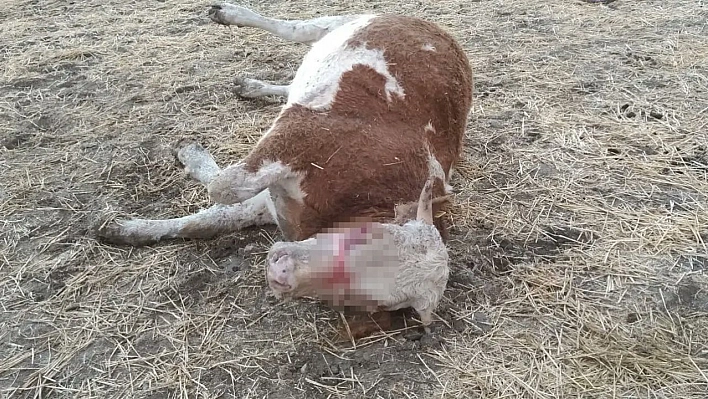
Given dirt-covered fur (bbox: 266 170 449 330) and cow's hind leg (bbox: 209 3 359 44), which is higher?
cow's hind leg (bbox: 209 3 359 44)

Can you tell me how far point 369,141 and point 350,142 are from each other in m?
0.09

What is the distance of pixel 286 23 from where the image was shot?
4586 millimetres

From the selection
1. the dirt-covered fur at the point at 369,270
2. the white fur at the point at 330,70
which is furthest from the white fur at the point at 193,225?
the dirt-covered fur at the point at 369,270

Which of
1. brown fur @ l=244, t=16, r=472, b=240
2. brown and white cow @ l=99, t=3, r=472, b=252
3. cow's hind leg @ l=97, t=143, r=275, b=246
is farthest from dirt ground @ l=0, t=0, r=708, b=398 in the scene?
brown fur @ l=244, t=16, r=472, b=240

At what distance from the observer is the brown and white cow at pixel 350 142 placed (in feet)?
9.06

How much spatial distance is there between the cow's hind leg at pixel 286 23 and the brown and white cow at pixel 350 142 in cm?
57

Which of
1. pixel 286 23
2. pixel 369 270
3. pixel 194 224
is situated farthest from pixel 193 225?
pixel 286 23

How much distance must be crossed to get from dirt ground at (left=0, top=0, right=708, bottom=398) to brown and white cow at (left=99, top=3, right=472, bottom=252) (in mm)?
204

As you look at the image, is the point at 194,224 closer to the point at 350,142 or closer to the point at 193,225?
the point at 193,225

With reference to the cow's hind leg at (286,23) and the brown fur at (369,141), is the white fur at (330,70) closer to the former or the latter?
the brown fur at (369,141)

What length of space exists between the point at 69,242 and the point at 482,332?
2227mm

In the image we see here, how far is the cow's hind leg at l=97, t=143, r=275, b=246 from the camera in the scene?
3402 millimetres

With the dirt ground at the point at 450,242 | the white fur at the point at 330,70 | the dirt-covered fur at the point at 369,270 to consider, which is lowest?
the dirt ground at the point at 450,242

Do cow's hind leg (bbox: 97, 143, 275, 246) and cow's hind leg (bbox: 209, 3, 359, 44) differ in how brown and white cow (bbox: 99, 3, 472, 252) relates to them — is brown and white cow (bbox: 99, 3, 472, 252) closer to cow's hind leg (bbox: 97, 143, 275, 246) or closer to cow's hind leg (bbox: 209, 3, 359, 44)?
cow's hind leg (bbox: 97, 143, 275, 246)
